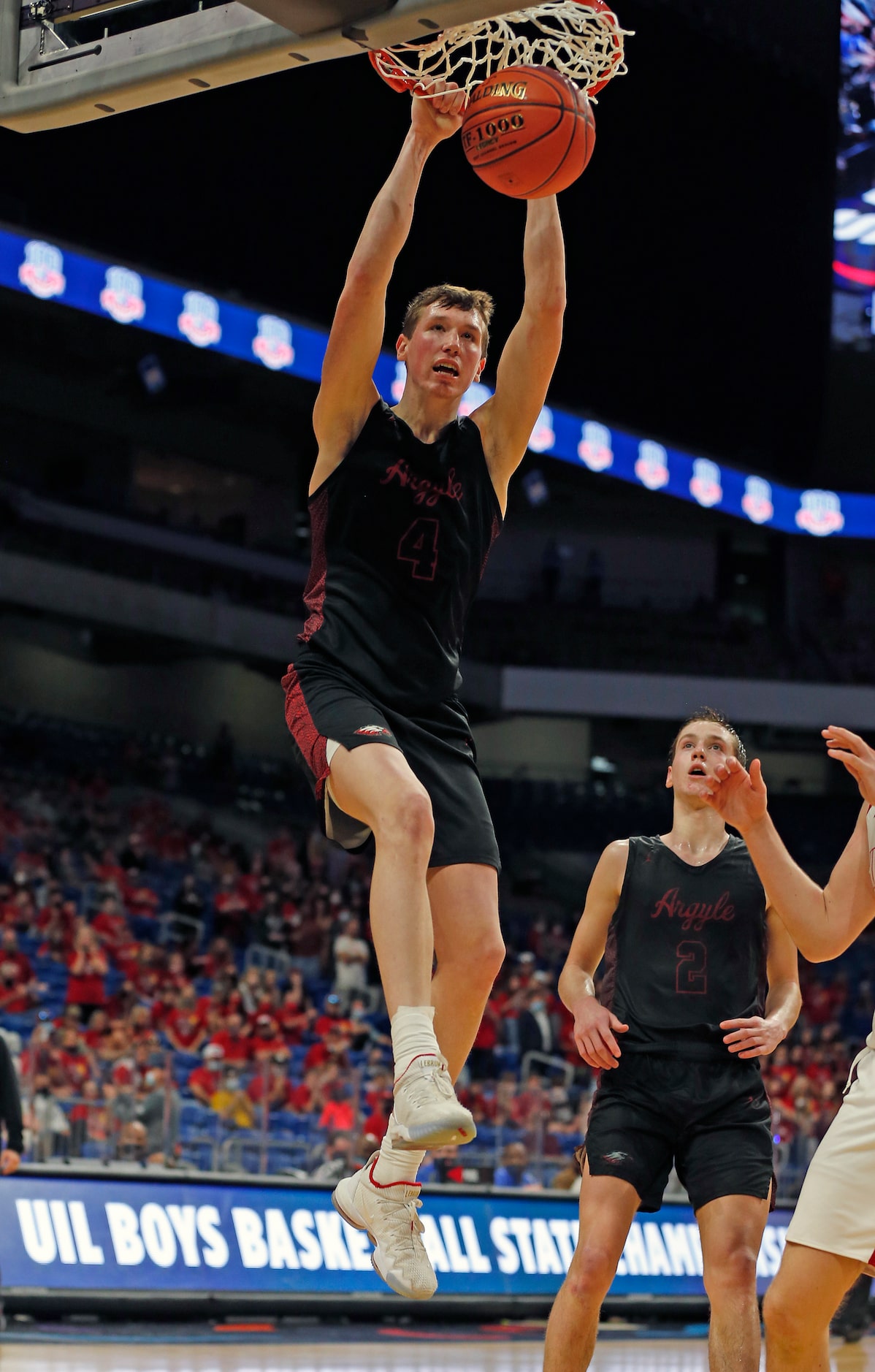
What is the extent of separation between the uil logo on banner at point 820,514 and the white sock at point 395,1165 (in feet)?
86.0

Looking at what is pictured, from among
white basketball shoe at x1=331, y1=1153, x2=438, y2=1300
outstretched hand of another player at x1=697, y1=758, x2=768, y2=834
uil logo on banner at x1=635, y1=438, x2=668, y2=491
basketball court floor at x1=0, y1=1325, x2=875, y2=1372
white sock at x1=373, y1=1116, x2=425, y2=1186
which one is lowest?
basketball court floor at x1=0, y1=1325, x2=875, y2=1372

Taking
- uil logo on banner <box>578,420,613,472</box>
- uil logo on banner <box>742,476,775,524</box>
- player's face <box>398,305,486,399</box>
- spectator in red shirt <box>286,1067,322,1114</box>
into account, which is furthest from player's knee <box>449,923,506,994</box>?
uil logo on banner <box>742,476,775,524</box>

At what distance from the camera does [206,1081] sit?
1266 centimetres

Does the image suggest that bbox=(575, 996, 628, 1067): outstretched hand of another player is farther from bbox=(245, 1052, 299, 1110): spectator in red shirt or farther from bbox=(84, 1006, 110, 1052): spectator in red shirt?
bbox=(84, 1006, 110, 1052): spectator in red shirt

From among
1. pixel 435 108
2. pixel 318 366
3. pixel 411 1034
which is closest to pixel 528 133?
pixel 435 108

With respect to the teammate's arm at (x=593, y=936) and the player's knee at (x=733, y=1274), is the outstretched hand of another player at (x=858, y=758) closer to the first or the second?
the teammate's arm at (x=593, y=936)

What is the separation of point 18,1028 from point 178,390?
52.3ft

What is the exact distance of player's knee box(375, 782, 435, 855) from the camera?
4.63 m

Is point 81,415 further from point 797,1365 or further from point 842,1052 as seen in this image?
point 797,1365

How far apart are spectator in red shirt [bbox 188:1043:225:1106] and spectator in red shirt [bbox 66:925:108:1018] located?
2963mm

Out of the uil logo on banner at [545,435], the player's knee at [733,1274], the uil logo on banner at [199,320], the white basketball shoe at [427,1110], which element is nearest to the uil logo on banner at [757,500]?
the uil logo on banner at [545,435]

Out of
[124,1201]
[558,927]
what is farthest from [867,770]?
[558,927]

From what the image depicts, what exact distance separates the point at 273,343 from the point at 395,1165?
20.6 meters

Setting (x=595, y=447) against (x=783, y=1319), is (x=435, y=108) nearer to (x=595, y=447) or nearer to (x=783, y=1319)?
(x=783, y=1319)
